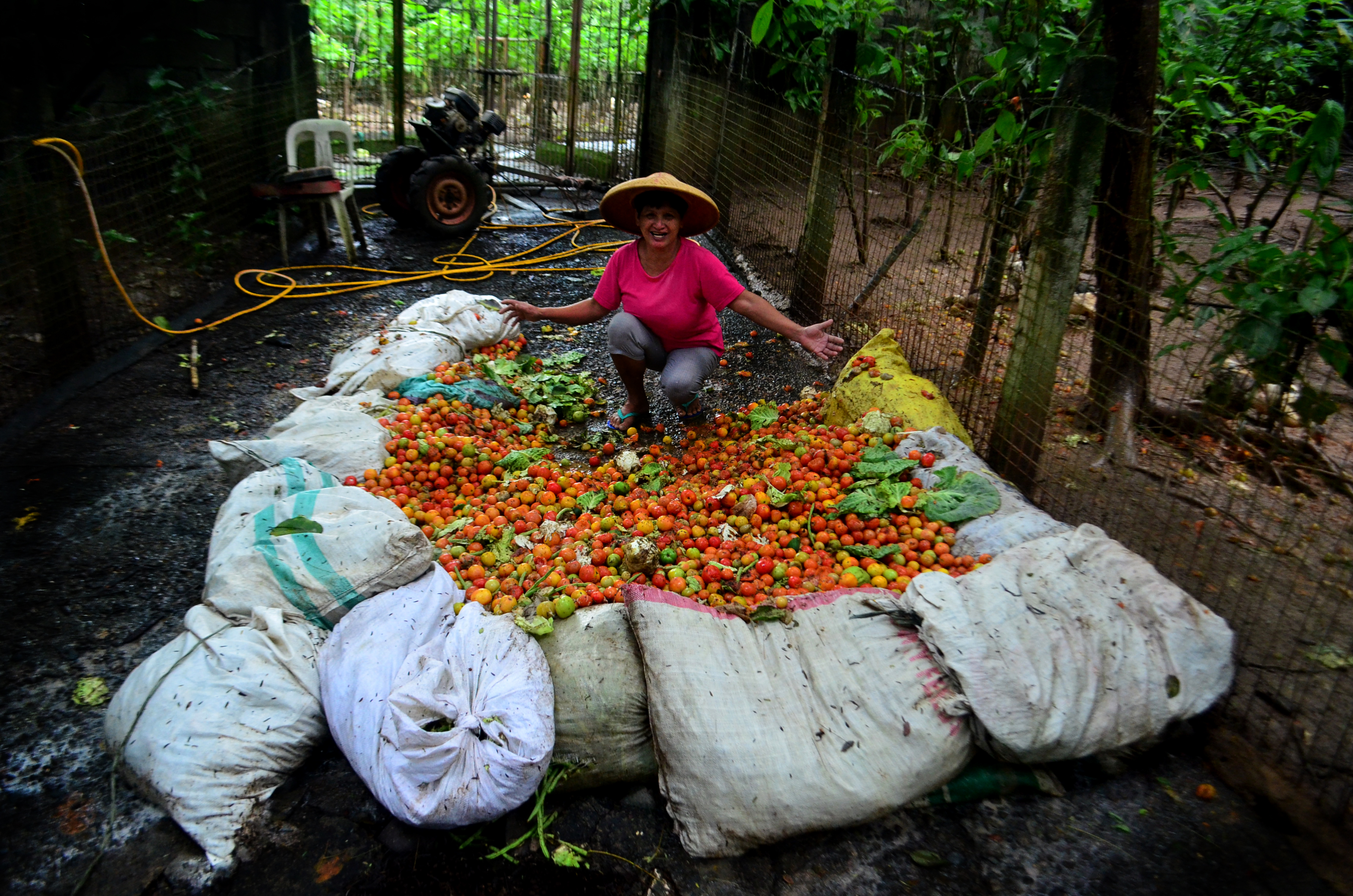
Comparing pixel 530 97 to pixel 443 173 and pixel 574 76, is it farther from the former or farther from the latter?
pixel 443 173

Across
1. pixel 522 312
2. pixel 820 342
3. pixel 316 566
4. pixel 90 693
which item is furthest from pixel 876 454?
pixel 90 693

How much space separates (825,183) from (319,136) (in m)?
4.42

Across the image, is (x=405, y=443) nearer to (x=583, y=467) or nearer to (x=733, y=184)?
(x=583, y=467)

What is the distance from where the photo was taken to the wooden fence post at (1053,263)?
309cm

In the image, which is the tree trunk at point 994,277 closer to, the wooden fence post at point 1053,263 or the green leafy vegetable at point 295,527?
the wooden fence post at point 1053,263

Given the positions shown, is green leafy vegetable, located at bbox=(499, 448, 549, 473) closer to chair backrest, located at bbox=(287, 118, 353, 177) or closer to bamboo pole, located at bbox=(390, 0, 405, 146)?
chair backrest, located at bbox=(287, 118, 353, 177)

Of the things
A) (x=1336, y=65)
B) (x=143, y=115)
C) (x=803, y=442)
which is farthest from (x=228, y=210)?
(x=1336, y=65)

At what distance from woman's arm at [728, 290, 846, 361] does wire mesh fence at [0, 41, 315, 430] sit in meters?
3.71

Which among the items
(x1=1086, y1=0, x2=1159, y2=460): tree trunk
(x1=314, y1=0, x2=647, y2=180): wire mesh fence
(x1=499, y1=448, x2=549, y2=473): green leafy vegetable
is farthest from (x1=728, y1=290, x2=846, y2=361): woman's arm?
(x1=314, y1=0, x2=647, y2=180): wire mesh fence

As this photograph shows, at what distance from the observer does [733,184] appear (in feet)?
23.3

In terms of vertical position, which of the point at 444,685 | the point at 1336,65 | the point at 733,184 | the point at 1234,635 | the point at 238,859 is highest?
the point at 1336,65

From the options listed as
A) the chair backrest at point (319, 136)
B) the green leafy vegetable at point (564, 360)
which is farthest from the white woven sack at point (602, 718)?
the chair backrest at point (319, 136)

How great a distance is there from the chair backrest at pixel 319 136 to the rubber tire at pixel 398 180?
1.86 feet

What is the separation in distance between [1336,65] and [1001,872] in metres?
4.63
